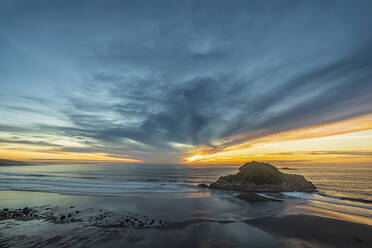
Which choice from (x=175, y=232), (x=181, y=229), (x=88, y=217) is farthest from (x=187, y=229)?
(x=88, y=217)

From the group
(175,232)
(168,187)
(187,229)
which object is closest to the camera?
(175,232)

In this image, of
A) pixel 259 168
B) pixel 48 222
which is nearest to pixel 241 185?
pixel 259 168

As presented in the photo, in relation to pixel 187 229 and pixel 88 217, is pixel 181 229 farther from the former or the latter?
pixel 88 217

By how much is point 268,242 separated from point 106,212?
18.1 meters

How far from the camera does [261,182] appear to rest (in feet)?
130

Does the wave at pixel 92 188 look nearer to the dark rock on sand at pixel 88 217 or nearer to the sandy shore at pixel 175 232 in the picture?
the dark rock on sand at pixel 88 217

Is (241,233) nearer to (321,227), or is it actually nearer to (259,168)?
(321,227)

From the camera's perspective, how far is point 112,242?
12.4m

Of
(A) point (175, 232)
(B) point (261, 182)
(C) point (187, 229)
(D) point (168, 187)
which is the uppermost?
(A) point (175, 232)

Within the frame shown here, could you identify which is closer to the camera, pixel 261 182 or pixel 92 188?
pixel 261 182

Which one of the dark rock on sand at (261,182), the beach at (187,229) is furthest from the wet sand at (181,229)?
the dark rock on sand at (261,182)

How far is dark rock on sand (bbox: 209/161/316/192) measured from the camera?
126 ft

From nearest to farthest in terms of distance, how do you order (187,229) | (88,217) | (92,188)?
(187,229)
(88,217)
(92,188)

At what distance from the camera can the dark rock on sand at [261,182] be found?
126ft
